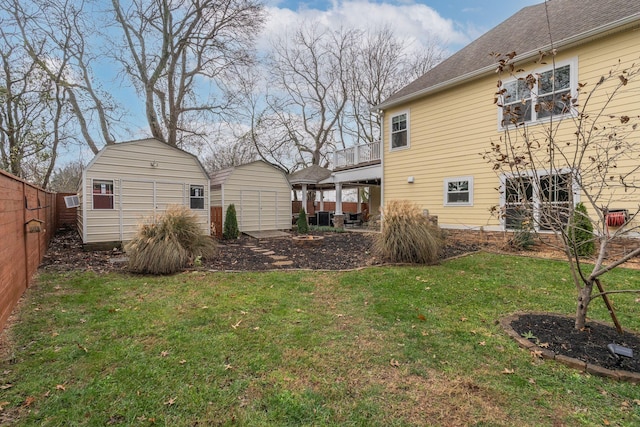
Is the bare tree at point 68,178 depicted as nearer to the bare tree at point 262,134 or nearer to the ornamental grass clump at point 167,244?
the bare tree at point 262,134

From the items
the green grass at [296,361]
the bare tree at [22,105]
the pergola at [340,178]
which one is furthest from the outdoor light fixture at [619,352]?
the bare tree at [22,105]

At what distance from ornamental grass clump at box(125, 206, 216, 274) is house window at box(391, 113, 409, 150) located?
7.95 meters

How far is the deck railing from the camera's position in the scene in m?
13.5

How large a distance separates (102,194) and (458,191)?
11.5 meters

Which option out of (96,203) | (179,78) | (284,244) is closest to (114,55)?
(179,78)

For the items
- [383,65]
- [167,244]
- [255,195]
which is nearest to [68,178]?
[255,195]

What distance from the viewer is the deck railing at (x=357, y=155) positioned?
13.5 metres

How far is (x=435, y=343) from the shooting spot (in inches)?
119

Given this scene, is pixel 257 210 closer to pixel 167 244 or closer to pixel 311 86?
pixel 167 244

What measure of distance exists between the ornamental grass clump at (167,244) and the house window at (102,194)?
430 cm

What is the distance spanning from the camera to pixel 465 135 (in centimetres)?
953

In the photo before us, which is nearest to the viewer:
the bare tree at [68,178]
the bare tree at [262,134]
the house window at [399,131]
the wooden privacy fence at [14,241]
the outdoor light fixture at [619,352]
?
the outdoor light fixture at [619,352]

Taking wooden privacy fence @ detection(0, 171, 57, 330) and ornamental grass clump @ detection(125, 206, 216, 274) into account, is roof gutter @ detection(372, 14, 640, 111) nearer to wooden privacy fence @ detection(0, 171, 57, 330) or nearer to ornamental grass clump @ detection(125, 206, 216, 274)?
ornamental grass clump @ detection(125, 206, 216, 274)

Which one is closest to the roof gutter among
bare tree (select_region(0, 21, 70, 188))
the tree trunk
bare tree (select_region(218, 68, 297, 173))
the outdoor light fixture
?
the tree trunk
